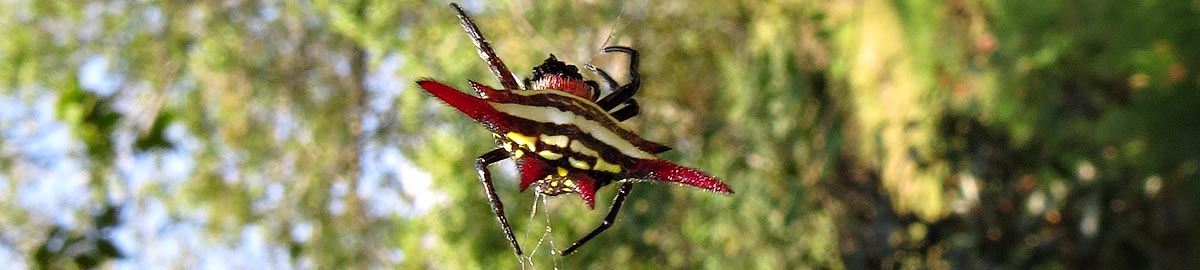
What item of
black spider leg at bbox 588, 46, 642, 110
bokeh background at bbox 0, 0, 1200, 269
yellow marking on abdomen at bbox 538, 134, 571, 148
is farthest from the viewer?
bokeh background at bbox 0, 0, 1200, 269

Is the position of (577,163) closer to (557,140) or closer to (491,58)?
(557,140)

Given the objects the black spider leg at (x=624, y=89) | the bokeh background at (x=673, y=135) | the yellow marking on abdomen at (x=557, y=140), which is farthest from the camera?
the bokeh background at (x=673, y=135)

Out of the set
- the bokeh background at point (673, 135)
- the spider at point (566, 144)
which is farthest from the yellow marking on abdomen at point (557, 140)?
the bokeh background at point (673, 135)

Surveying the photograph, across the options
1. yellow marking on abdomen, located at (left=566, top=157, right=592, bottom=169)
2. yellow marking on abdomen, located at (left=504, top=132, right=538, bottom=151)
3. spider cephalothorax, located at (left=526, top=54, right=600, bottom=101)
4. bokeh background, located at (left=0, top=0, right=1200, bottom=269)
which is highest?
bokeh background, located at (left=0, top=0, right=1200, bottom=269)

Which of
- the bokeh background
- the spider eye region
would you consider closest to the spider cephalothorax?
the spider eye region

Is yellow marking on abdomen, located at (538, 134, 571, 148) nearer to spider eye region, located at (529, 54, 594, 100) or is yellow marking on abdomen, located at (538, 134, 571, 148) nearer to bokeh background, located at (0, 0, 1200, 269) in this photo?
spider eye region, located at (529, 54, 594, 100)

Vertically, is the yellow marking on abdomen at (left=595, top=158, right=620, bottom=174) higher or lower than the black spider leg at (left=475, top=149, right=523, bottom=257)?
lower

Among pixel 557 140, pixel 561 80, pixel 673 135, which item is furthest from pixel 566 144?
pixel 673 135

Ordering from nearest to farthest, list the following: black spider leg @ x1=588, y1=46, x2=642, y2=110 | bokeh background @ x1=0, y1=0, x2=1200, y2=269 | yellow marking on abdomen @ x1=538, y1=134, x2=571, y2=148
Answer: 1. yellow marking on abdomen @ x1=538, y1=134, x2=571, y2=148
2. black spider leg @ x1=588, y1=46, x2=642, y2=110
3. bokeh background @ x1=0, y1=0, x2=1200, y2=269

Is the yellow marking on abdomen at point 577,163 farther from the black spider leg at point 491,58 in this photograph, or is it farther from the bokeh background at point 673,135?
the bokeh background at point 673,135
